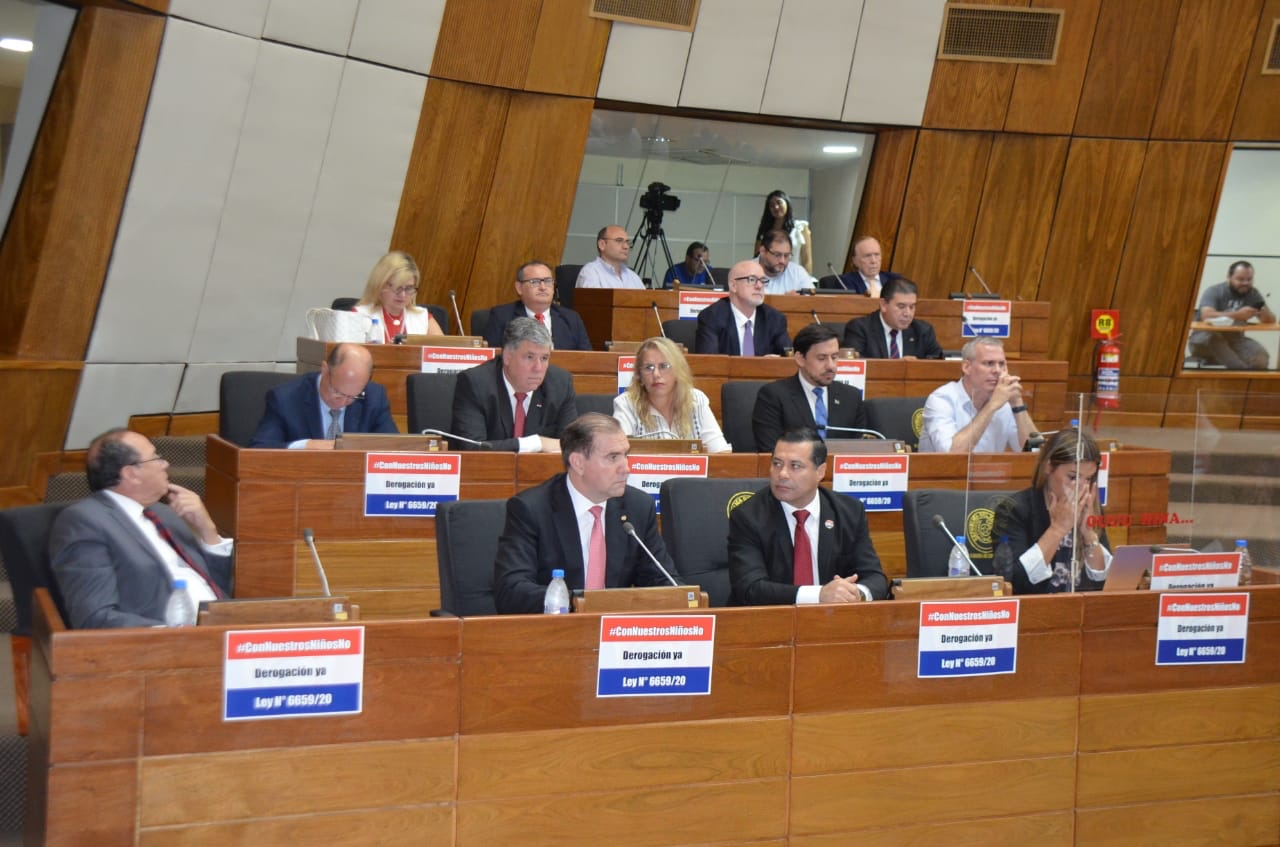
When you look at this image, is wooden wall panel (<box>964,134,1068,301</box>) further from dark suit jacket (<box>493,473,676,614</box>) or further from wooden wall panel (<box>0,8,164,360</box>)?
dark suit jacket (<box>493,473,676,614</box>)

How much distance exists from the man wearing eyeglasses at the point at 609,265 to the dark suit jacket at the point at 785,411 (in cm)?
→ 272

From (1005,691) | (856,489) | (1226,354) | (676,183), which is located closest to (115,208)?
(856,489)

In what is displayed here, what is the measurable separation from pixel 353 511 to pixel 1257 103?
767cm

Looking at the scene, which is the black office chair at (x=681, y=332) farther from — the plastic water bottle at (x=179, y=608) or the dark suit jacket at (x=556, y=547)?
the plastic water bottle at (x=179, y=608)

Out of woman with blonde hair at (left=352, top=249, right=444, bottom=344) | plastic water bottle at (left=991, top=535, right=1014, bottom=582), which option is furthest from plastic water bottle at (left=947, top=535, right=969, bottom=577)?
woman with blonde hair at (left=352, top=249, right=444, bottom=344)

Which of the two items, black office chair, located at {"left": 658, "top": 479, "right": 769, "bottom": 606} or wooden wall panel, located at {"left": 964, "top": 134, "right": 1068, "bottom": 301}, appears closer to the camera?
black office chair, located at {"left": 658, "top": 479, "right": 769, "bottom": 606}

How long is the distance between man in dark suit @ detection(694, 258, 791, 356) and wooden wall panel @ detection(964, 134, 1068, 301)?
3.45 m

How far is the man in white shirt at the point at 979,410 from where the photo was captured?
5.18 metres

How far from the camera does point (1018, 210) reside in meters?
9.67

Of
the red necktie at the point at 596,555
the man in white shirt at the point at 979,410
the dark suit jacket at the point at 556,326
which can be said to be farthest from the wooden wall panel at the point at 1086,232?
the red necktie at the point at 596,555

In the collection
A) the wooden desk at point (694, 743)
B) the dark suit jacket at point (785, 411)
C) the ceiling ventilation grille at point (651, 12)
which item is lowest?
the wooden desk at point (694, 743)

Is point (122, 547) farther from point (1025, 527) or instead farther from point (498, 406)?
point (1025, 527)

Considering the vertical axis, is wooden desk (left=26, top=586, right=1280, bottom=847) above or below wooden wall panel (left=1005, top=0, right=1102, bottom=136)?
below

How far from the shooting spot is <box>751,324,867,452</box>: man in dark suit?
5.27 metres
